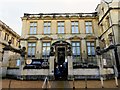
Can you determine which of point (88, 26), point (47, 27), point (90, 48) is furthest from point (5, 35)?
point (90, 48)

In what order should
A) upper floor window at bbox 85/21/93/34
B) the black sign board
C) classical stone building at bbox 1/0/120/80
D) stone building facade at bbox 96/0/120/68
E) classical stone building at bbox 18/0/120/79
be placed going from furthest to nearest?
upper floor window at bbox 85/21/93/34
classical stone building at bbox 18/0/120/79
classical stone building at bbox 1/0/120/80
stone building facade at bbox 96/0/120/68
the black sign board

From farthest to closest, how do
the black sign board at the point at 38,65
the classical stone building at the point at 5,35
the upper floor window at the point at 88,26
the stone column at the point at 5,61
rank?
the classical stone building at the point at 5,35 < the upper floor window at the point at 88,26 < the black sign board at the point at 38,65 < the stone column at the point at 5,61

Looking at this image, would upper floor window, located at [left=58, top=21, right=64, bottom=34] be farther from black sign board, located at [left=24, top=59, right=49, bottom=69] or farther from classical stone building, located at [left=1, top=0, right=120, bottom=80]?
black sign board, located at [left=24, top=59, right=49, bottom=69]

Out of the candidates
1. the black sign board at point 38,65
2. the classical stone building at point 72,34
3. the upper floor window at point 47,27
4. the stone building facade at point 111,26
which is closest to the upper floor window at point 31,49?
the classical stone building at point 72,34

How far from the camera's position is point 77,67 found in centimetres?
1503

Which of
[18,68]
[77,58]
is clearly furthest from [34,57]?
[18,68]

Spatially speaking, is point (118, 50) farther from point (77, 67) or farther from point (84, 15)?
point (84, 15)

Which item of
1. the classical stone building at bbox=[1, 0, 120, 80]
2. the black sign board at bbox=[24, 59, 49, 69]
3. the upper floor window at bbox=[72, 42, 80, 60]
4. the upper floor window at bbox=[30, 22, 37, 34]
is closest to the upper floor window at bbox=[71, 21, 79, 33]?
the classical stone building at bbox=[1, 0, 120, 80]

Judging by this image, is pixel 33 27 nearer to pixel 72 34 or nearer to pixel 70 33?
pixel 70 33

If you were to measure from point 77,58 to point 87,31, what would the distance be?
18.3 feet

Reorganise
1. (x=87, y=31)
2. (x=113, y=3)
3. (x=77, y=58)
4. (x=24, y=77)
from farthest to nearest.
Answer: (x=87, y=31) → (x=77, y=58) → (x=113, y=3) → (x=24, y=77)

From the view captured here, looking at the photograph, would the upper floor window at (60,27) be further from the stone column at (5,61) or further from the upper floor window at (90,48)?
the stone column at (5,61)

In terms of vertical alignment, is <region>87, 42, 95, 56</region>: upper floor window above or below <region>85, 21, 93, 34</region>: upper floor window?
below

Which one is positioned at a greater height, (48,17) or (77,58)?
(48,17)
